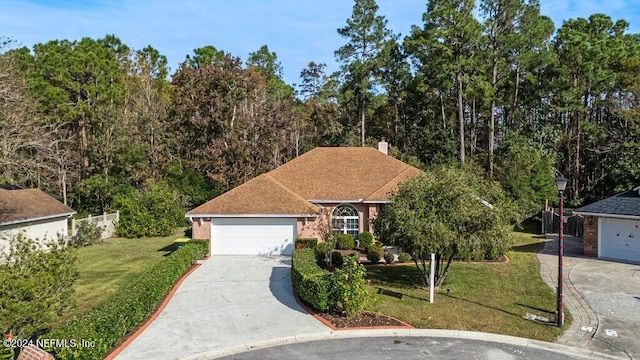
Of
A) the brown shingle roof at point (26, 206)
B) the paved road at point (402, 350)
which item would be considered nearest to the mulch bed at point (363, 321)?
the paved road at point (402, 350)

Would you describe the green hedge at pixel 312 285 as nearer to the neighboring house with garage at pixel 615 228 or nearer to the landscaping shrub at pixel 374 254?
the landscaping shrub at pixel 374 254

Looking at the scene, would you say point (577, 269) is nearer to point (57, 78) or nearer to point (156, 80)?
point (57, 78)

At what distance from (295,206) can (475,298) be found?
1095 centimetres

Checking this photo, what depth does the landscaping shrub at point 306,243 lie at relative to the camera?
2231 cm

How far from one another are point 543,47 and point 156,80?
145ft

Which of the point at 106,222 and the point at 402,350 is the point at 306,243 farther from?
the point at 106,222

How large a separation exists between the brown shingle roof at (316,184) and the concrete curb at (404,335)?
11.1m

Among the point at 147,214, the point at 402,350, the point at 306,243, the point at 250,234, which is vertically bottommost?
the point at 402,350

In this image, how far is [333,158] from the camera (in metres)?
31.0

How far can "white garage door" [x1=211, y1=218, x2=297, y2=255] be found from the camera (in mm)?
23219

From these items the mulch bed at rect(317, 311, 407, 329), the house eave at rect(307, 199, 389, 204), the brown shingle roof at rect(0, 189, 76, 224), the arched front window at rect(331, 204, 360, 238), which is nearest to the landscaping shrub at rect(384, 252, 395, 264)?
the house eave at rect(307, 199, 389, 204)

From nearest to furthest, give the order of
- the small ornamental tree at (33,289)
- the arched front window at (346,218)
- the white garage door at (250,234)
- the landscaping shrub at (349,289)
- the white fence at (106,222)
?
the small ornamental tree at (33,289) → the landscaping shrub at (349,289) → the white garage door at (250,234) → the arched front window at (346,218) → the white fence at (106,222)

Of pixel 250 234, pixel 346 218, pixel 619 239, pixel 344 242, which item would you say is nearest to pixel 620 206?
pixel 619 239

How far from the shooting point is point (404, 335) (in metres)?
12.2
